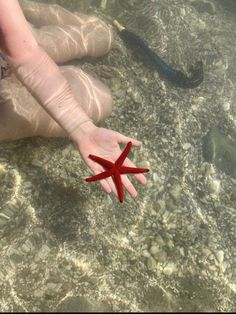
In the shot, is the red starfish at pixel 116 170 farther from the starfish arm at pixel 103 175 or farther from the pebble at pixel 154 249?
the pebble at pixel 154 249

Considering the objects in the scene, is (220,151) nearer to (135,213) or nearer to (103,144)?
(135,213)

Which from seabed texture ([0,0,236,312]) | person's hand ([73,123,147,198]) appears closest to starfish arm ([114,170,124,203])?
person's hand ([73,123,147,198])

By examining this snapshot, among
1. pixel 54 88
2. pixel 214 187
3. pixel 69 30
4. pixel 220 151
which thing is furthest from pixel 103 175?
pixel 69 30

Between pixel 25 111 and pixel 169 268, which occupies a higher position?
pixel 25 111

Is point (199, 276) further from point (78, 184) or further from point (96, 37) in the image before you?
point (96, 37)

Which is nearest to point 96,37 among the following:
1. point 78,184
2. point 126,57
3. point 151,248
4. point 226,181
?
point 126,57

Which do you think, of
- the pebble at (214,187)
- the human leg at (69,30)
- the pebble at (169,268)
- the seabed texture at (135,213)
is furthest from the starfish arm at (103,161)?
the human leg at (69,30)
